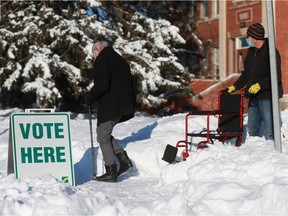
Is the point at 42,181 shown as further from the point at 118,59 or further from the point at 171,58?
the point at 171,58

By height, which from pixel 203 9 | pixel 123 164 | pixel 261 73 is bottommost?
pixel 123 164

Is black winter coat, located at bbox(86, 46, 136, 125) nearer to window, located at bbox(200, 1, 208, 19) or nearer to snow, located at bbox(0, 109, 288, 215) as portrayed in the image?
snow, located at bbox(0, 109, 288, 215)

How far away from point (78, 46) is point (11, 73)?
2.65m

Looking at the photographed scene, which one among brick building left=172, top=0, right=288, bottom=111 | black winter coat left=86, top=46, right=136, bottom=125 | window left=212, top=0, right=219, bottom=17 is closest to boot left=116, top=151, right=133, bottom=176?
black winter coat left=86, top=46, right=136, bottom=125

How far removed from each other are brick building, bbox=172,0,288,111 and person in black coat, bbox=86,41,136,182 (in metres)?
15.5

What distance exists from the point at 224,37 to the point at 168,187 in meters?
21.8

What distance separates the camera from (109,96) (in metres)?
6.54

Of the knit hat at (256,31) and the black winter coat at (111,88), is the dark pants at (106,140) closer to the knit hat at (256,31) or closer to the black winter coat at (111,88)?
the black winter coat at (111,88)

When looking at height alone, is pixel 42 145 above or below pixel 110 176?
above

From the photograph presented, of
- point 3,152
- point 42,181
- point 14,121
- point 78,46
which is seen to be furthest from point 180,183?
point 78,46

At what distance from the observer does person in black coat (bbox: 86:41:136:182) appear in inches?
253

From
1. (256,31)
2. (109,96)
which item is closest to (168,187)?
(109,96)

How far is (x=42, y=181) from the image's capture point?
212 inches

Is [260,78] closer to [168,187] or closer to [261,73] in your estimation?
[261,73]
